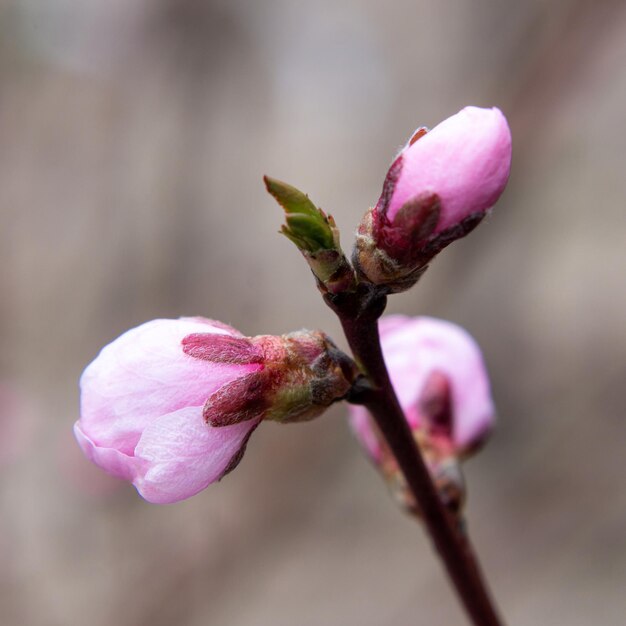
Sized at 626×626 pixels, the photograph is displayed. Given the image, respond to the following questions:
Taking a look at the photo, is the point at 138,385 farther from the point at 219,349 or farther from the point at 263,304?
the point at 263,304

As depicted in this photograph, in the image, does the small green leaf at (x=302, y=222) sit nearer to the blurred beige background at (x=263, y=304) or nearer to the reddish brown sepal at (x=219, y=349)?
the reddish brown sepal at (x=219, y=349)

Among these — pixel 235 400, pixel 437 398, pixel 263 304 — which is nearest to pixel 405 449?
pixel 235 400

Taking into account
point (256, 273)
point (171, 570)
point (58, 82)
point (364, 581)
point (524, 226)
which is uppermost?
point (58, 82)

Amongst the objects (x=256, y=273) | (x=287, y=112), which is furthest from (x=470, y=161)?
(x=287, y=112)

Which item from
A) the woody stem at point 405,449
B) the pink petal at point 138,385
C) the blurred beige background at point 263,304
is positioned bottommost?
the woody stem at point 405,449

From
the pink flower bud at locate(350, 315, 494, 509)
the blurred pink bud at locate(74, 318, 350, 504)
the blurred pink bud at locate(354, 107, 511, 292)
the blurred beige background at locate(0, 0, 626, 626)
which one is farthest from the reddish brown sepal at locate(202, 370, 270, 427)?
the blurred beige background at locate(0, 0, 626, 626)

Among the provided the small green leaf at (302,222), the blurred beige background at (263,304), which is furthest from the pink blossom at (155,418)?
the blurred beige background at (263,304)

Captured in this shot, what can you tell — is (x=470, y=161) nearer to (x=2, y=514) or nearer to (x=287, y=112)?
(x=2, y=514)
